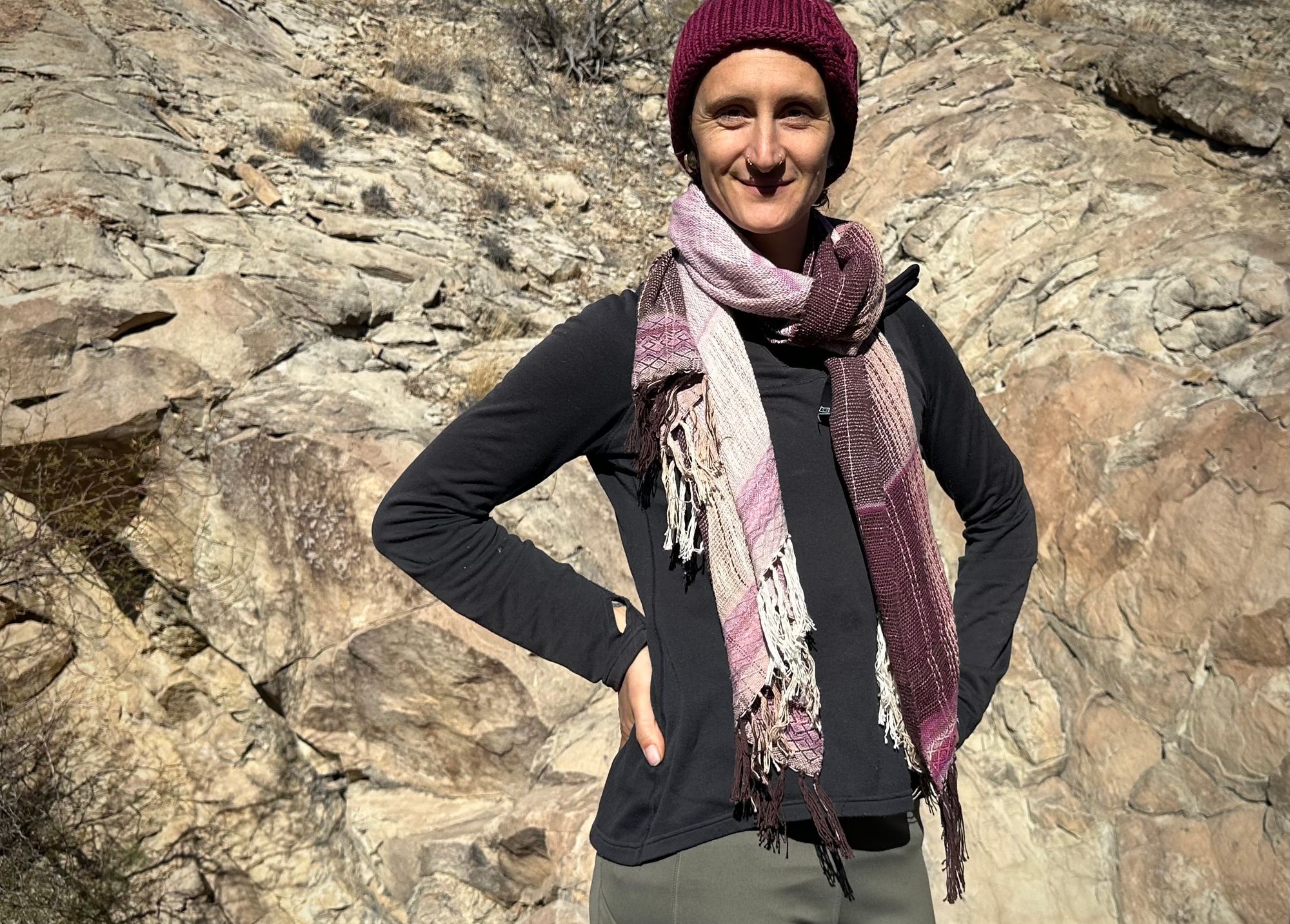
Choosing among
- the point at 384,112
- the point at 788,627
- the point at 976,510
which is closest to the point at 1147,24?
the point at 384,112

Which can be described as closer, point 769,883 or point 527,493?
point 769,883

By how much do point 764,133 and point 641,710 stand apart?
826mm

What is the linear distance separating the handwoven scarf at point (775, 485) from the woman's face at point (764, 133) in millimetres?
54

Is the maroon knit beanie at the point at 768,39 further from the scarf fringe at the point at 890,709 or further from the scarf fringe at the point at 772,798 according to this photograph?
the scarf fringe at the point at 772,798

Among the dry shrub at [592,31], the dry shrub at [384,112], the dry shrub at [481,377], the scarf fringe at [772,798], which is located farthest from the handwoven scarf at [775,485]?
the dry shrub at [592,31]

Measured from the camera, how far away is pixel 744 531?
139 centimetres

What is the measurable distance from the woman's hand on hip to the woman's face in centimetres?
66

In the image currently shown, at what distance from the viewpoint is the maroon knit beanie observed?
4.59 feet

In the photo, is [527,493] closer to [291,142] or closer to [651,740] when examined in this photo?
[651,740]

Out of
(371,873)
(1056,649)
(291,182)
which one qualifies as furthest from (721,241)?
(291,182)

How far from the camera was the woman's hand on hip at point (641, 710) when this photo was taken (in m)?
1.38

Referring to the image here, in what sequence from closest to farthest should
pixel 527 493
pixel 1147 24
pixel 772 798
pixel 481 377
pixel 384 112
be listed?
1. pixel 772 798
2. pixel 527 493
3. pixel 481 377
4. pixel 1147 24
5. pixel 384 112

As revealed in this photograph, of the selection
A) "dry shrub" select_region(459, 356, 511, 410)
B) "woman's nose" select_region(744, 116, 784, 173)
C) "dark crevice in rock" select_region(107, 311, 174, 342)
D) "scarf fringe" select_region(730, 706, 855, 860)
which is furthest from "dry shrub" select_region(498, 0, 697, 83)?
"scarf fringe" select_region(730, 706, 855, 860)

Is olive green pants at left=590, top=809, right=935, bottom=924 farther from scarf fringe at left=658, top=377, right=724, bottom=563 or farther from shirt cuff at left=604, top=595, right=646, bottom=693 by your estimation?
scarf fringe at left=658, top=377, right=724, bottom=563
